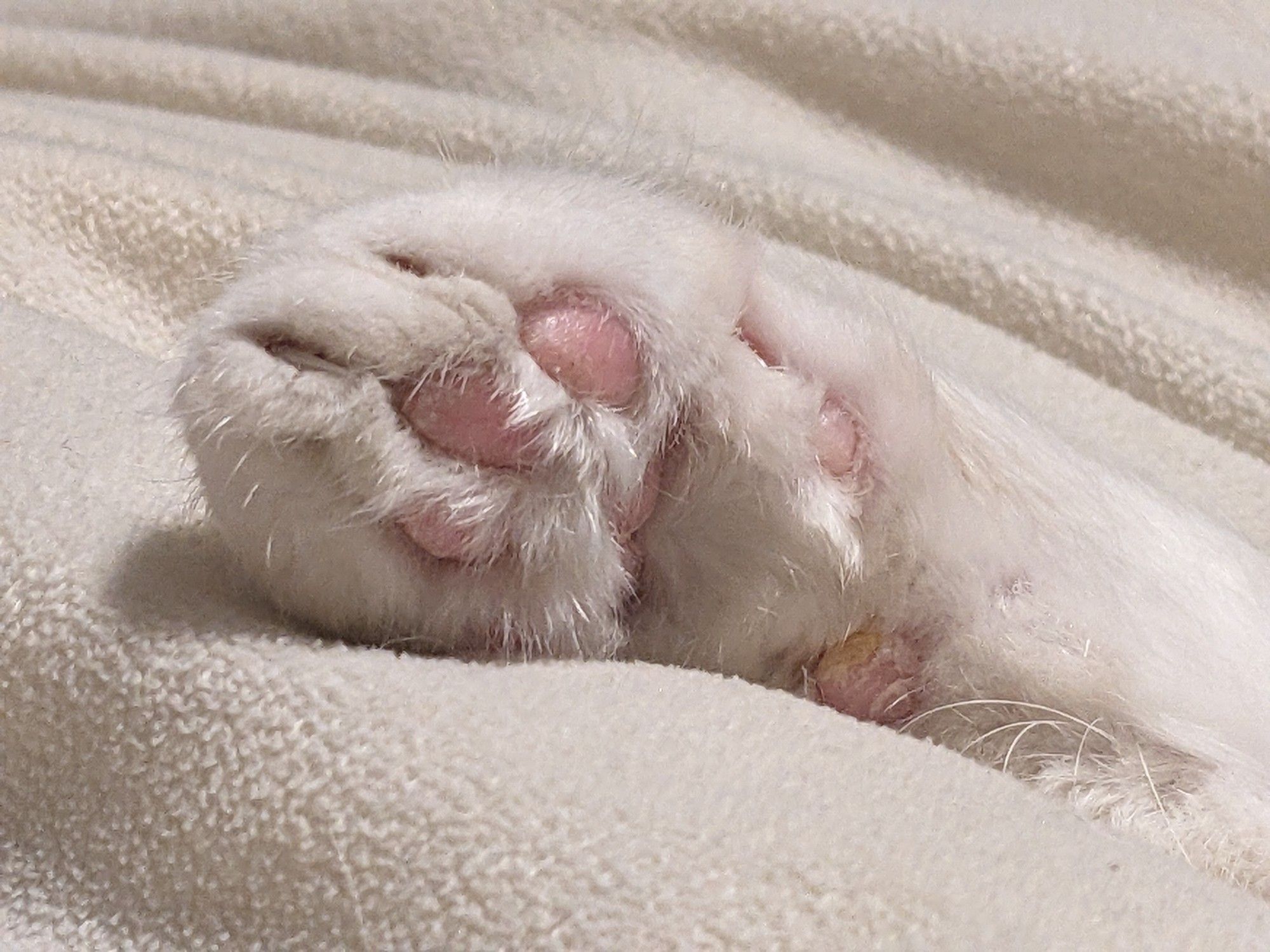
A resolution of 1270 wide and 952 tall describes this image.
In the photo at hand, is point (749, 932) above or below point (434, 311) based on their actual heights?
below

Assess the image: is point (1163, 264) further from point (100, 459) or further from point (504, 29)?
point (100, 459)

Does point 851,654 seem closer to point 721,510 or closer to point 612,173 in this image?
point 721,510

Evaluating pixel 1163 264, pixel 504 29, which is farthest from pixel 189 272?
pixel 1163 264

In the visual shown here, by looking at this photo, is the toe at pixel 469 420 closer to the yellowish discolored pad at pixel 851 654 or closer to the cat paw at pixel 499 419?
the cat paw at pixel 499 419

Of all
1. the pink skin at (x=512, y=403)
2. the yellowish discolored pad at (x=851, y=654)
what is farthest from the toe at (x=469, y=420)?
the yellowish discolored pad at (x=851, y=654)

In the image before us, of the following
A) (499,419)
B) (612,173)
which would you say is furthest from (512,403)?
(612,173)
